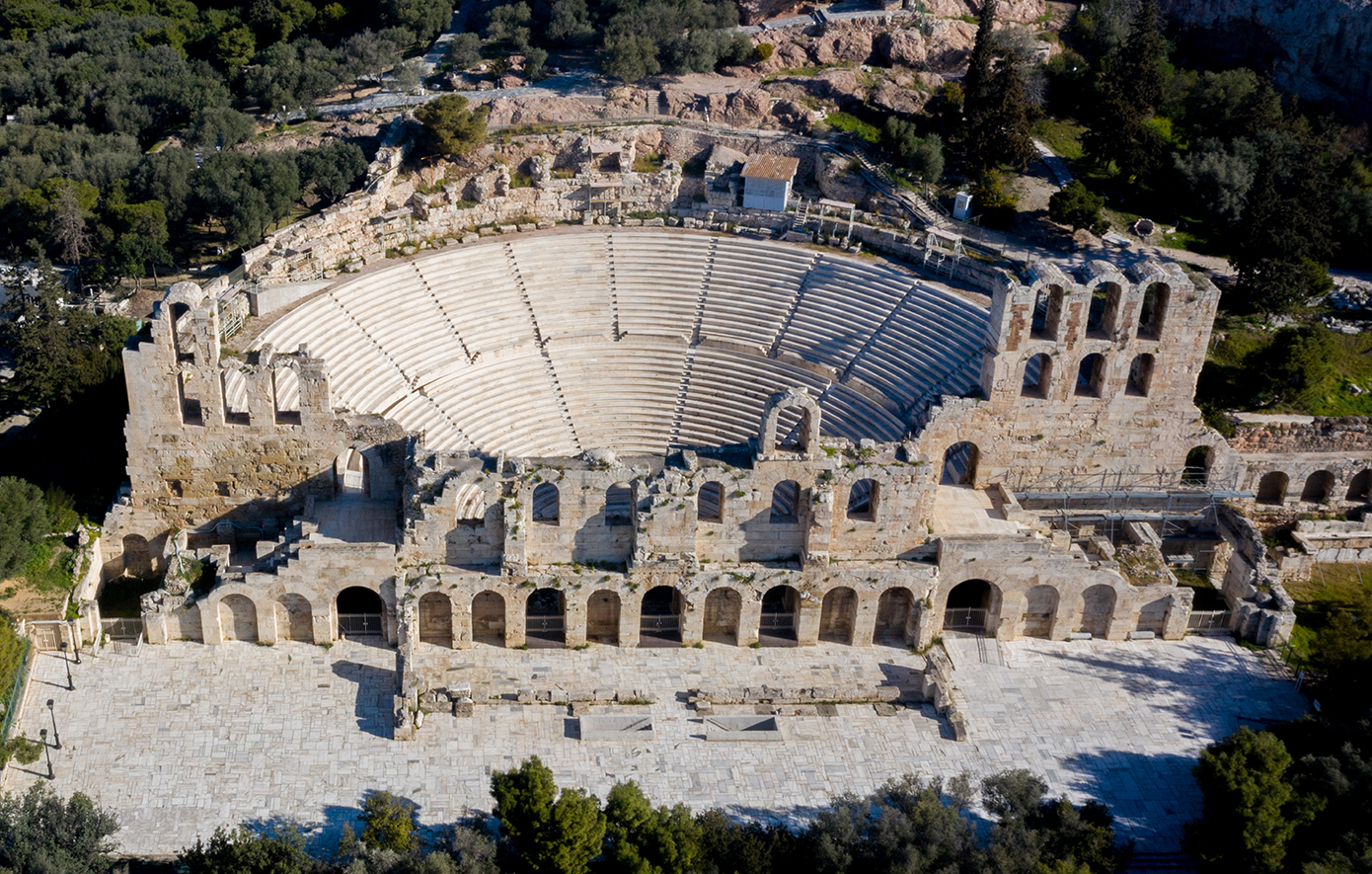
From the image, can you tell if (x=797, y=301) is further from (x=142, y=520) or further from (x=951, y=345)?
(x=142, y=520)

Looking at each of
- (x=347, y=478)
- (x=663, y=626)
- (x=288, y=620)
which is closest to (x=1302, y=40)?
(x=663, y=626)

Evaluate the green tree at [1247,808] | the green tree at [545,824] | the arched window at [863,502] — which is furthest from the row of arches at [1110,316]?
the green tree at [545,824]

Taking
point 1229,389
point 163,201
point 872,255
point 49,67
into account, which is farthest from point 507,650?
point 49,67

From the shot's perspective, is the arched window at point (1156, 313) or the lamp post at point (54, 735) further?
the arched window at point (1156, 313)

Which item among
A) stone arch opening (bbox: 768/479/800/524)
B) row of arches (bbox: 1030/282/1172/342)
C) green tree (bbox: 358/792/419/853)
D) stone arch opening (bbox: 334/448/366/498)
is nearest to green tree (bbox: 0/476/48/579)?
stone arch opening (bbox: 334/448/366/498)

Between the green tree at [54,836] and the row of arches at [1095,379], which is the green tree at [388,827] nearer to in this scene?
the green tree at [54,836]
